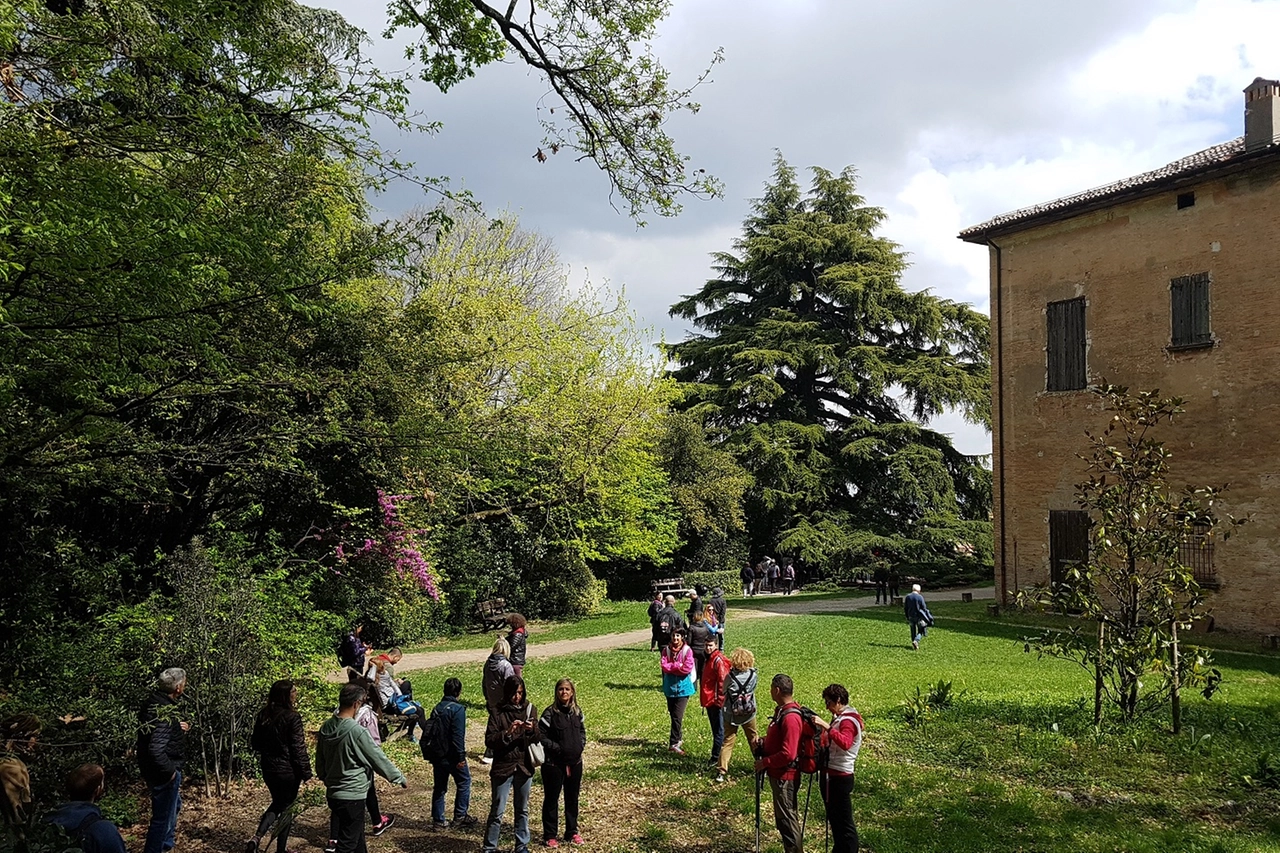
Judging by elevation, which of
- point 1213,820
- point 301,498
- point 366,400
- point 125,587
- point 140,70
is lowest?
point 1213,820

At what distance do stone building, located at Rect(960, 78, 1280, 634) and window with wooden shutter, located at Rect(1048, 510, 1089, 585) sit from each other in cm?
4

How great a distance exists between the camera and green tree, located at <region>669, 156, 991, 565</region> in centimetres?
3453

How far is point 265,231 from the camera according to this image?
25.0ft

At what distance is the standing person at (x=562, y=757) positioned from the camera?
294 inches

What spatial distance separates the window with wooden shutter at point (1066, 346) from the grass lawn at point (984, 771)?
8.54 meters

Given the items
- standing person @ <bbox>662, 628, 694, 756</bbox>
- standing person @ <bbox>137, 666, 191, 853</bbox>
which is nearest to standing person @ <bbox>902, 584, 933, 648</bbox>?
standing person @ <bbox>662, 628, 694, 756</bbox>

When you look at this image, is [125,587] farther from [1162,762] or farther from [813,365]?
[813,365]

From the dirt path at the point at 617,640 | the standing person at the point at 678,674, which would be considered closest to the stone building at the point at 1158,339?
the dirt path at the point at 617,640

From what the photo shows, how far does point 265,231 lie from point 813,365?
30.4m

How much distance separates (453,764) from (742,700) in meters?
2.90

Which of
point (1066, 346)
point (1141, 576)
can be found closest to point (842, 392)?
point (1066, 346)

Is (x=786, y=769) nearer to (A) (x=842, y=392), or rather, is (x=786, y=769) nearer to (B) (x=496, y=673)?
(B) (x=496, y=673)

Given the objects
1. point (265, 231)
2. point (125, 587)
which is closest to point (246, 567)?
point (125, 587)

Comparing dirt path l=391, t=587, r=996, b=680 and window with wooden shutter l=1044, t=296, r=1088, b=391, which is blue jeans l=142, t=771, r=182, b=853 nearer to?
dirt path l=391, t=587, r=996, b=680
